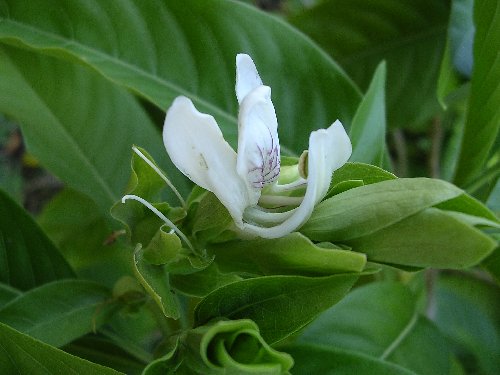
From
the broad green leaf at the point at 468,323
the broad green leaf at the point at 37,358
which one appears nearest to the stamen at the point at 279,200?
the broad green leaf at the point at 37,358

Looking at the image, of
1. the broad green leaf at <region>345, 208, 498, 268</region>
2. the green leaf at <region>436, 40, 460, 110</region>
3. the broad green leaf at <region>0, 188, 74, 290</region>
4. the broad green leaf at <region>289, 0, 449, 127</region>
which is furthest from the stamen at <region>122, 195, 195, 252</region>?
the broad green leaf at <region>289, 0, 449, 127</region>

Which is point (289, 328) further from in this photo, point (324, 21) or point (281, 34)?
point (324, 21)

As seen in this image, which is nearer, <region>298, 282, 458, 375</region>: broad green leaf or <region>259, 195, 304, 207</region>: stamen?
<region>259, 195, 304, 207</region>: stamen

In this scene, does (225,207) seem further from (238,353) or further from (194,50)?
(194,50)

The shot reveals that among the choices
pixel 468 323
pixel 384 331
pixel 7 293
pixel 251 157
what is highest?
pixel 251 157

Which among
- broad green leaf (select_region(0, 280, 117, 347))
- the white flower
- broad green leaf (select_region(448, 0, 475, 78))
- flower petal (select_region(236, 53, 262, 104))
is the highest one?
flower petal (select_region(236, 53, 262, 104))

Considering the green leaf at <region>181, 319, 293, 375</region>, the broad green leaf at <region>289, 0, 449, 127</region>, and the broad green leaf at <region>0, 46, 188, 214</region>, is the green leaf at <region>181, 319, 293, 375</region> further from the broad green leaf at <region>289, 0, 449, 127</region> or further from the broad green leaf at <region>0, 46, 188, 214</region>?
the broad green leaf at <region>289, 0, 449, 127</region>

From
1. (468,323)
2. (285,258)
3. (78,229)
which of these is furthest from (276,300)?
(468,323)
